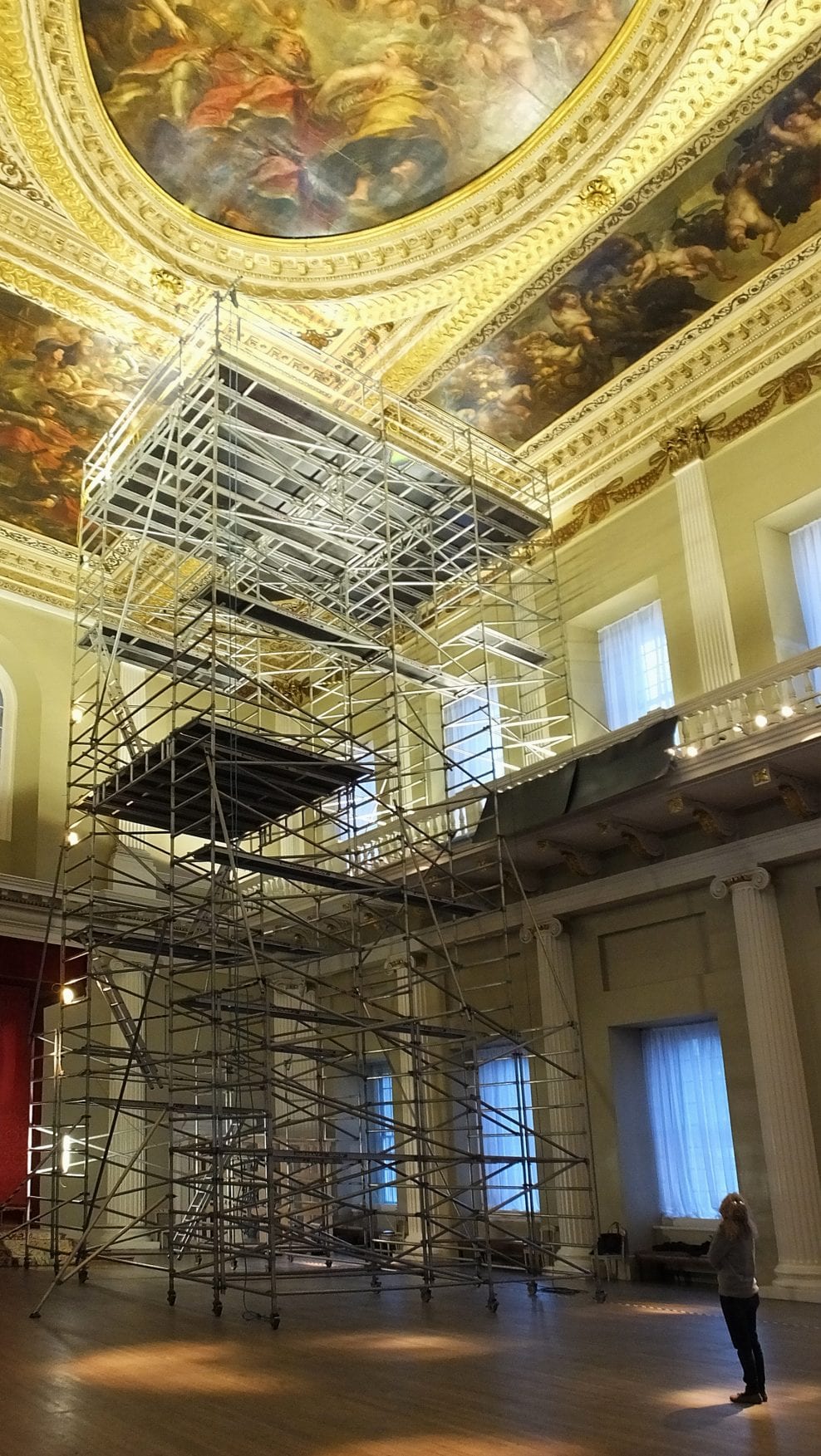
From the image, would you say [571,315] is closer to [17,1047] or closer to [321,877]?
[321,877]

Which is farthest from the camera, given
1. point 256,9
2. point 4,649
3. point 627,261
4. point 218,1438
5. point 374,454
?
point 4,649

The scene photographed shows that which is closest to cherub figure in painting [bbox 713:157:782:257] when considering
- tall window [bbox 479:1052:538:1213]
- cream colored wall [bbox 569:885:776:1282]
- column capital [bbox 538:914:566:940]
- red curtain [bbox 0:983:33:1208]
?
cream colored wall [bbox 569:885:776:1282]

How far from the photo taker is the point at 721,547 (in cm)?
1477

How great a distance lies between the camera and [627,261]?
14.6 meters

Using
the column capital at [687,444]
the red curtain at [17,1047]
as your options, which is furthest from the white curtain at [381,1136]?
the column capital at [687,444]

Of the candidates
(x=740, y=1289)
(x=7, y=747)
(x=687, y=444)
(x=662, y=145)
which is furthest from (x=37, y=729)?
(x=740, y=1289)

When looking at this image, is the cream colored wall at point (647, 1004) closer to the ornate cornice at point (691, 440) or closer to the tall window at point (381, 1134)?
the tall window at point (381, 1134)

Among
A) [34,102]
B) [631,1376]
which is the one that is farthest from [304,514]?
[631,1376]

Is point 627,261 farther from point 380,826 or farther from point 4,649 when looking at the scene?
point 4,649

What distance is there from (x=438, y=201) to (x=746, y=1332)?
39.8 feet

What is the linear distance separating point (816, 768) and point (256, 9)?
9.47 meters

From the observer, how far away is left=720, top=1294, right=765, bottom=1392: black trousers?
669 cm

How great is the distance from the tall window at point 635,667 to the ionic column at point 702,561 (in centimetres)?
96

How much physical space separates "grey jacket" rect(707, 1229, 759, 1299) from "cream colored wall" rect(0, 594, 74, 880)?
13.5 meters
